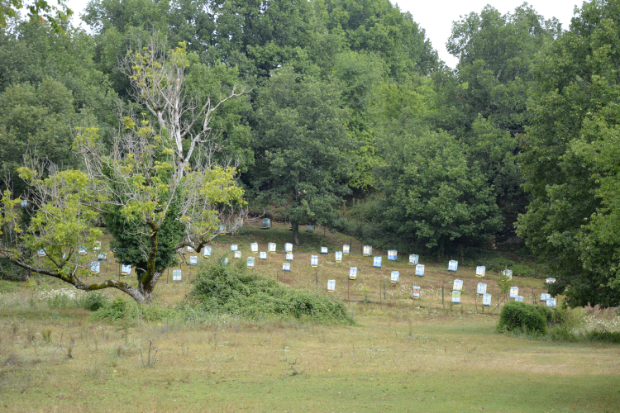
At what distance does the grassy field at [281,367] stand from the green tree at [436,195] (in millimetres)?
19236

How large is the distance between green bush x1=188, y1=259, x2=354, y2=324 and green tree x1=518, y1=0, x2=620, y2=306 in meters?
8.66

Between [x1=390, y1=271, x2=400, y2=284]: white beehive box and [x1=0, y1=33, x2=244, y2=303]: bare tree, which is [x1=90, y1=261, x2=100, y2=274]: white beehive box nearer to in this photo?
[x1=0, y1=33, x2=244, y2=303]: bare tree

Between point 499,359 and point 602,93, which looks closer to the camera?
point 499,359

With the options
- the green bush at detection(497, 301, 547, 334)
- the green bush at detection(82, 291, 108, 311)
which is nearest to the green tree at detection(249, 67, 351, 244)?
the green bush at detection(82, 291, 108, 311)

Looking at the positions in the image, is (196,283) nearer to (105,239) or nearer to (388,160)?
(105,239)

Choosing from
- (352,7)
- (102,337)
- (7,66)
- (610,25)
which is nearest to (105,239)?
(7,66)

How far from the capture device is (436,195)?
45094mm

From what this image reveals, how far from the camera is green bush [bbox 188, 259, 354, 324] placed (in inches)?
888

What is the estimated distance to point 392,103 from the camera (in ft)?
215

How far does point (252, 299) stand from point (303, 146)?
2589cm

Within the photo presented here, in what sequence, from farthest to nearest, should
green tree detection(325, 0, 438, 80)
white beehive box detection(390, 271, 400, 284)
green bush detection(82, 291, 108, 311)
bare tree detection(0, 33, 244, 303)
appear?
green tree detection(325, 0, 438, 80)
white beehive box detection(390, 271, 400, 284)
green bush detection(82, 291, 108, 311)
bare tree detection(0, 33, 244, 303)

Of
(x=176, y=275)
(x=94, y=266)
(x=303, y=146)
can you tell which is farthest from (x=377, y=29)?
(x=94, y=266)

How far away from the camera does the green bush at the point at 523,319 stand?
877 inches

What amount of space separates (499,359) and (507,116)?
36124 millimetres
